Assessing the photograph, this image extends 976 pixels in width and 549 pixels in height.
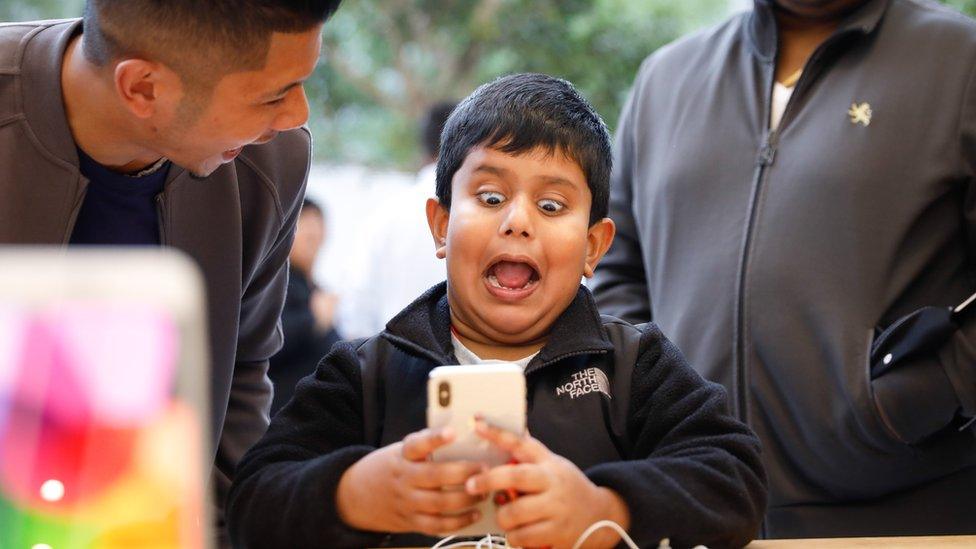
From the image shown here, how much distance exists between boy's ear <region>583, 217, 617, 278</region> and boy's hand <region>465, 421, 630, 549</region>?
52 cm

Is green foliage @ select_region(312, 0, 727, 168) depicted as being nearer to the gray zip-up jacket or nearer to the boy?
the gray zip-up jacket

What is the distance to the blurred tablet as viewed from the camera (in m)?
0.75

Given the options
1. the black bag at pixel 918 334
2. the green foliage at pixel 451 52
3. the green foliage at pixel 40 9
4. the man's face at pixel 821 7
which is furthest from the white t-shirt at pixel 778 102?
the green foliage at pixel 40 9

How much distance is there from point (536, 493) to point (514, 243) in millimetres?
423

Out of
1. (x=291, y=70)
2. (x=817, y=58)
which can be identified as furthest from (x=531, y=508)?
(x=817, y=58)

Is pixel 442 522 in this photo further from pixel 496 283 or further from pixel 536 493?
pixel 496 283

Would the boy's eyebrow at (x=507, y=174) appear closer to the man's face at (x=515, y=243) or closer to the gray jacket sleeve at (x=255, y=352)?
the man's face at (x=515, y=243)

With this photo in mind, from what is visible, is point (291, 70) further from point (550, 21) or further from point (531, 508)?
point (550, 21)

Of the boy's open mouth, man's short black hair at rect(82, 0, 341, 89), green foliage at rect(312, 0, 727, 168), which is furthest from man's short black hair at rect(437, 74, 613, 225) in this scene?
green foliage at rect(312, 0, 727, 168)

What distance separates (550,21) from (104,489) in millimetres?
5468

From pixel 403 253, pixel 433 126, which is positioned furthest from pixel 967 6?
pixel 403 253

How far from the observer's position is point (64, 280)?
29.9 inches

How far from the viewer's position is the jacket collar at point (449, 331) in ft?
5.09

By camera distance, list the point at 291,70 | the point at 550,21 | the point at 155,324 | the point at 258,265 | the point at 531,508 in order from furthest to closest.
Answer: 1. the point at 550,21
2. the point at 258,265
3. the point at 291,70
4. the point at 531,508
5. the point at 155,324
